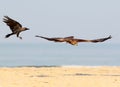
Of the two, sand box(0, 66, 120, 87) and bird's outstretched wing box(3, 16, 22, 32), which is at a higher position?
bird's outstretched wing box(3, 16, 22, 32)

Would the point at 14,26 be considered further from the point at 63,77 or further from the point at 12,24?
the point at 63,77

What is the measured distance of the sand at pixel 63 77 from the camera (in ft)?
57.9

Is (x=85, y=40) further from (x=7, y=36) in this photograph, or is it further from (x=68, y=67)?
(x=68, y=67)

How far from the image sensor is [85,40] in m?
12.8

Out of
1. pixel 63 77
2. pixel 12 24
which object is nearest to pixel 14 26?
pixel 12 24

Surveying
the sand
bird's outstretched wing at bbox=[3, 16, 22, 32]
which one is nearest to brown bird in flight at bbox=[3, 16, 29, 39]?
bird's outstretched wing at bbox=[3, 16, 22, 32]

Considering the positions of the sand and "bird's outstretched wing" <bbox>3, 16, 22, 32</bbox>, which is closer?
"bird's outstretched wing" <bbox>3, 16, 22, 32</bbox>

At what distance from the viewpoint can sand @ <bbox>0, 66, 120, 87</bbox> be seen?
17.7 m

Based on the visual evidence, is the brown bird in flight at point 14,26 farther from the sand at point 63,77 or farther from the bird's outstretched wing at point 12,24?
the sand at point 63,77

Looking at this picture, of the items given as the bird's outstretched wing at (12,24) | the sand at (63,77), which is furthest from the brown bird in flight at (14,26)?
the sand at (63,77)

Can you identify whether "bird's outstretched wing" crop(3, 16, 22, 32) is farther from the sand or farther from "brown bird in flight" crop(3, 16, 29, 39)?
the sand

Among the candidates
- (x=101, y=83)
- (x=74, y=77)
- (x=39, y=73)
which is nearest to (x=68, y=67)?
(x=39, y=73)

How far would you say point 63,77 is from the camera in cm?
1970

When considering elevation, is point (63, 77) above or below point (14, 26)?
below
